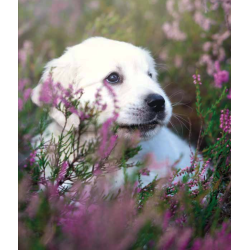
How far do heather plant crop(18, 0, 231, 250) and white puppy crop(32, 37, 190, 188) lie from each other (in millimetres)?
85

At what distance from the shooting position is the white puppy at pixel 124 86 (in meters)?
2.02

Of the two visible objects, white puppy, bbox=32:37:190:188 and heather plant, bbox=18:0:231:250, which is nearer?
heather plant, bbox=18:0:231:250

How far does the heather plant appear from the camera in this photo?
1288 millimetres

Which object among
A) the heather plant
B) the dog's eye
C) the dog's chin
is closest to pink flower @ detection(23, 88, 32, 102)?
the heather plant

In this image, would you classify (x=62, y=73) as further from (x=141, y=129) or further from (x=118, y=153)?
(x=118, y=153)

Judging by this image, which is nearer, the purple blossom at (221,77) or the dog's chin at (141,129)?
the dog's chin at (141,129)

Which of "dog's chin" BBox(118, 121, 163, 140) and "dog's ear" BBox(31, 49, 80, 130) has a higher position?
"dog's ear" BBox(31, 49, 80, 130)

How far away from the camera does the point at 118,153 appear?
5.63 ft

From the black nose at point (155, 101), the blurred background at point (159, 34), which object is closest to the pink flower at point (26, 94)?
the blurred background at point (159, 34)

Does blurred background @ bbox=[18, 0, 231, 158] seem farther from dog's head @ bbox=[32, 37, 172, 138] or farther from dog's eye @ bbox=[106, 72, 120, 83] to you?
dog's eye @ bbox=[106, 72, 120, 83]

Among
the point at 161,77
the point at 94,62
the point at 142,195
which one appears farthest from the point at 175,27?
the point at 142,195

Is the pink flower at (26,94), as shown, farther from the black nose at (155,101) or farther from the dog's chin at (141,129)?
the black nose at (155,101)

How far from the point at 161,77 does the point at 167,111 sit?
1780mm

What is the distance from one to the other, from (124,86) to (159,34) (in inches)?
77.4
